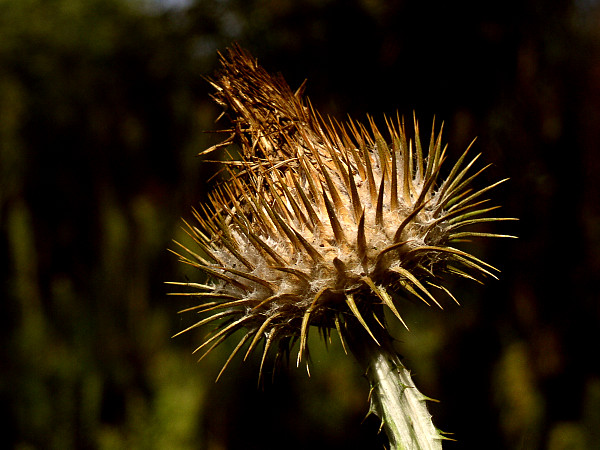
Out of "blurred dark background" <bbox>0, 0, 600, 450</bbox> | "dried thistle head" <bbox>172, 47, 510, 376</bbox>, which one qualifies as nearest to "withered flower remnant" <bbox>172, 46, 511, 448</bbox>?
"dried thistle head" <bbox>172, 47, 510, 376</bbox>

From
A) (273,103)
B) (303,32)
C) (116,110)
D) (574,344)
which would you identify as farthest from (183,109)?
(273,103)

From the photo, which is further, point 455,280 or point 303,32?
point 303,32

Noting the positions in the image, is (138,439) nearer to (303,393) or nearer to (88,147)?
(303,393)

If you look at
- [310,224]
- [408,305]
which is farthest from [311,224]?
[408,305]

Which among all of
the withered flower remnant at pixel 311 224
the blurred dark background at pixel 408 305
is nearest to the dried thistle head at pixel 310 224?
the withered flower remnant at pixel 311 224

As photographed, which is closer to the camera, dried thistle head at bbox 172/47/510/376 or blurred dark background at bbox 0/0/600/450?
dried thistle head at bbox 172/47/510/376

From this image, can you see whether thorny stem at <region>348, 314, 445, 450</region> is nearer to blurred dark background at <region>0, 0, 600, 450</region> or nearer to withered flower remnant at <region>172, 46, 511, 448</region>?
withered flower remnant at <region>172, 46, 511, 448</region>
